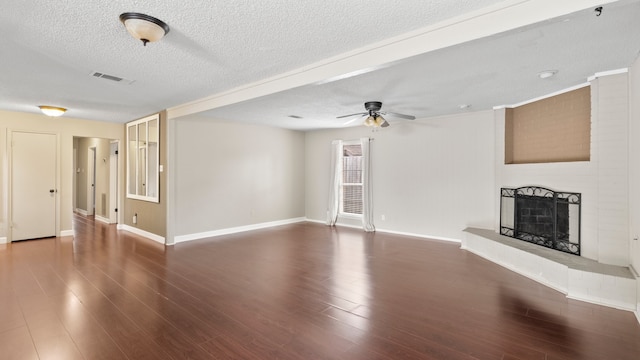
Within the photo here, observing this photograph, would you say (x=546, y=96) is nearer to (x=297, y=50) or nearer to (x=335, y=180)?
(x=297, y=50)

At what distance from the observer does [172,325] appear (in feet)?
8.66

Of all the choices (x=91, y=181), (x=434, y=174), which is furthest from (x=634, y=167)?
(x=91, y=181)

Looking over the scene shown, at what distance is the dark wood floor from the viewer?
230 cm

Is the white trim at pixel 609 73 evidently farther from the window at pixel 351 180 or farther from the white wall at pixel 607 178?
the window at pixel 351 180

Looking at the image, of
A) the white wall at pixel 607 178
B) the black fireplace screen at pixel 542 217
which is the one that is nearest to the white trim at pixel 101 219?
the black fireplace screen at pixel 542 217

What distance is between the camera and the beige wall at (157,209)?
5703 millimetres

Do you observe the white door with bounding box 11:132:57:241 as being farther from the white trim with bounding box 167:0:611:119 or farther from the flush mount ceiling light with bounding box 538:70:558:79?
the flush mount ceiling light with bounding box 538:70:558:79

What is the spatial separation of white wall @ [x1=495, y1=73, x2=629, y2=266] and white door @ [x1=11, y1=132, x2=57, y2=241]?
30.0 feet

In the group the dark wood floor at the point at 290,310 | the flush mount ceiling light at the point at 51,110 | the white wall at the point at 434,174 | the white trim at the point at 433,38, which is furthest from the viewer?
the white wall at the point at 434,174

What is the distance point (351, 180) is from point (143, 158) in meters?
4.75

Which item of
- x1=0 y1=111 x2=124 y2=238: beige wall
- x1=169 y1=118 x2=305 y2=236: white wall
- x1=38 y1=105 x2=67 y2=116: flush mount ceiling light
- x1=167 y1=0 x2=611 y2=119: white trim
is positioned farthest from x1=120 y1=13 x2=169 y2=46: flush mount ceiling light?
x1=0 y1=111 x2=124 y2=238: beige wall

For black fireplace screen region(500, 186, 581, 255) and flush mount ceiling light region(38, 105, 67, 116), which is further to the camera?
flush mount ceiling light region(38, 105, 67, 116)

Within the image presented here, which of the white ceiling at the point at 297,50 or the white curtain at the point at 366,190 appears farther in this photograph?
the white curtain at the point at 366,190

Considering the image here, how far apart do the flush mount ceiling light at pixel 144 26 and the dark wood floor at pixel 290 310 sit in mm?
2375
